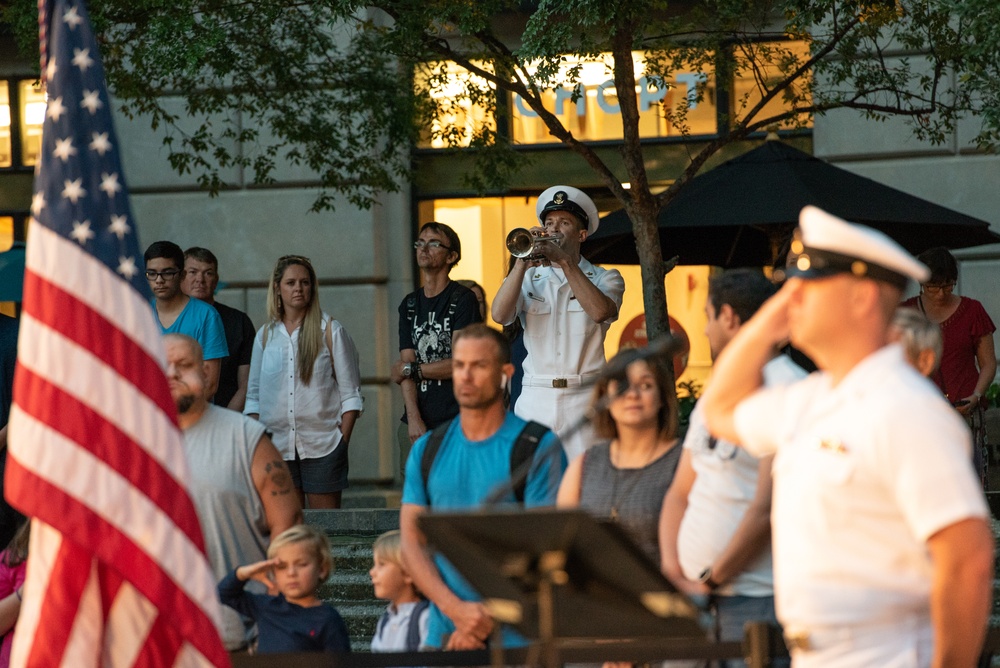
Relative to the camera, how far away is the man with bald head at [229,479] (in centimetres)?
617

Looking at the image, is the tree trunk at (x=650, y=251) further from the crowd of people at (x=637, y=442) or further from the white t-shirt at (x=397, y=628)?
the white t-shirt at (x=397, y=628)

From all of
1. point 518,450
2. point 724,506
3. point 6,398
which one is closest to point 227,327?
point 6,398

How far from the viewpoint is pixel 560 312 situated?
7.79 meters

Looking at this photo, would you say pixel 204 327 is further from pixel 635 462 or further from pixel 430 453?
pixel 635 462

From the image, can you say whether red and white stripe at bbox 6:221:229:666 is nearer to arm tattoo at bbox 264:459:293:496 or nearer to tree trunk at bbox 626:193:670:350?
arm tattoo at bbox 264:459:293:496

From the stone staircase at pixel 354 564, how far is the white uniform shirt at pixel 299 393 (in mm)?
473

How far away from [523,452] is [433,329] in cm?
346

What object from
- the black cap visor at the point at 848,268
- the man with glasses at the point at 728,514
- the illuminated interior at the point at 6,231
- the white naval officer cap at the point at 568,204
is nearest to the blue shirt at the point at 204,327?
the white naval officer cap at the point at 568,204

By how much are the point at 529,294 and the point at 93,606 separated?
11.6 feet

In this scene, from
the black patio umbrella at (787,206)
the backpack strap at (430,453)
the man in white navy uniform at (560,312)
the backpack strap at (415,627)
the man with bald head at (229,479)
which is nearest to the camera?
the backpack strap at (430,453)

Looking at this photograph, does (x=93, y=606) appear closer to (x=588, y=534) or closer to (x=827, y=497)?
(x=588, y=534)

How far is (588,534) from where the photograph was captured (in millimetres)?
3584

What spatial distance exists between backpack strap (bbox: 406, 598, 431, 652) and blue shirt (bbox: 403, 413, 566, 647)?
166 millimetres

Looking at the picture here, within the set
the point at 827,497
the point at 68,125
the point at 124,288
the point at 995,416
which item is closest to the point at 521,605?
the point at 827,497
